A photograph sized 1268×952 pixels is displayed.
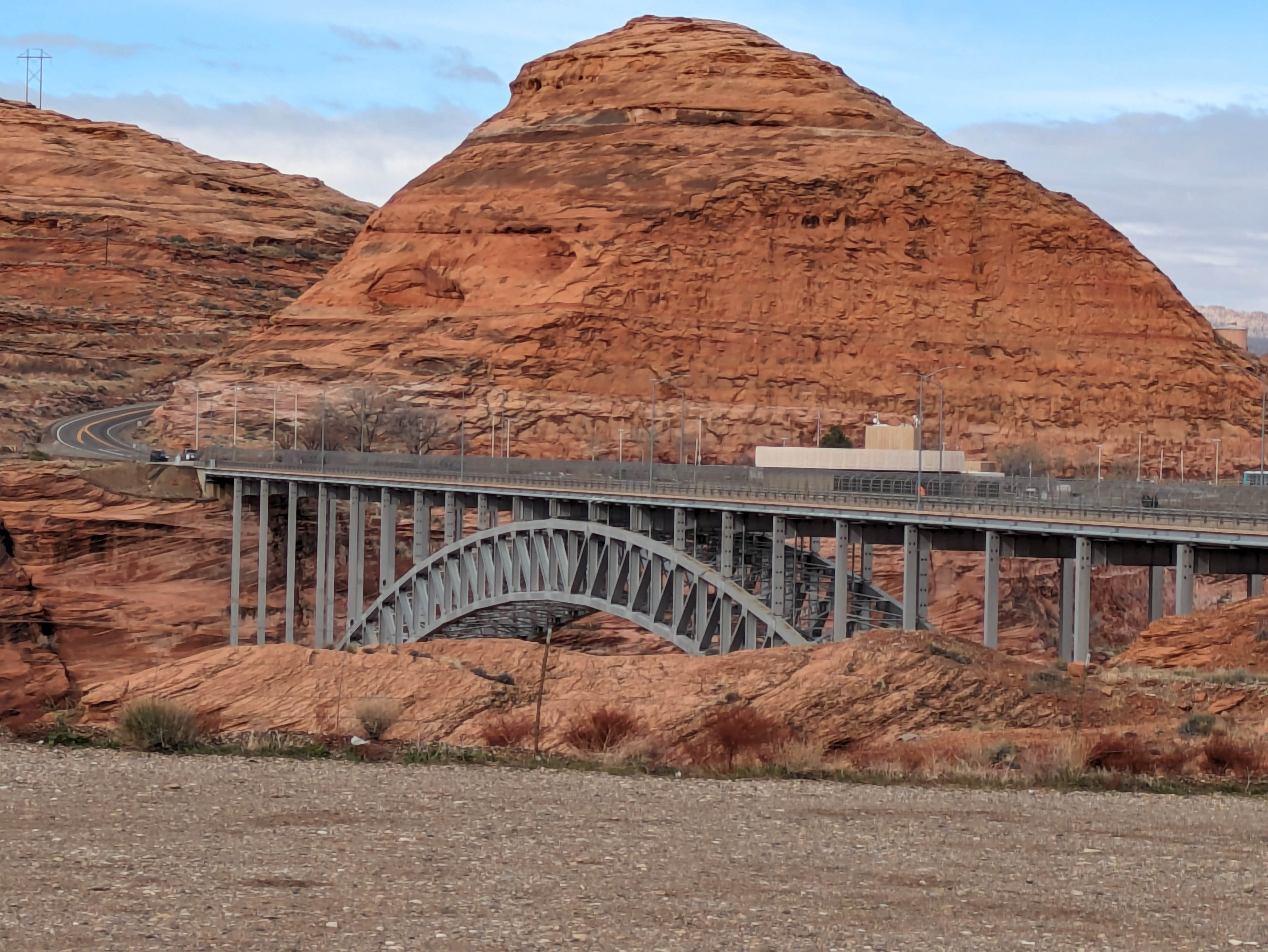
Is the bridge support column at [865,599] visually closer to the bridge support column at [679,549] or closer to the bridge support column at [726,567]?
the bridge support column at [726,567]

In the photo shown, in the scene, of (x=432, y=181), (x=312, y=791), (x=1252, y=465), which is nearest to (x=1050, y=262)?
(x=1252, y=465)

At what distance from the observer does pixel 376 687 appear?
3136 centimetres

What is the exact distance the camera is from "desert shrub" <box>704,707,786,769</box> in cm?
2111

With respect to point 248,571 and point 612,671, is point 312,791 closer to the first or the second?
point 612,671

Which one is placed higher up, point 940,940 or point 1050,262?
point 1050,262

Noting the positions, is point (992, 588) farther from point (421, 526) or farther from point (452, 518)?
point (421, 526)

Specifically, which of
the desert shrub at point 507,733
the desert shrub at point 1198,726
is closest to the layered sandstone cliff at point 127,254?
the desert shrub at point 507,733

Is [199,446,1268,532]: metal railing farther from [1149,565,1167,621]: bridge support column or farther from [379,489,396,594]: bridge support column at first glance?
[1149,565,1167,621]: bridge support column

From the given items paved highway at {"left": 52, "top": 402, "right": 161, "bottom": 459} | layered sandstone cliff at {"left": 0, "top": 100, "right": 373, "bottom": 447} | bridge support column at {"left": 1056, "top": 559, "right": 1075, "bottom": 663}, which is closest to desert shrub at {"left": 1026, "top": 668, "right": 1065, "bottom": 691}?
bridge support column at {"left": 1056, "top": 559, "right": 1075, "bottom": 663}

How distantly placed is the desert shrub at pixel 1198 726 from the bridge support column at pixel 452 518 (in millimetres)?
40210

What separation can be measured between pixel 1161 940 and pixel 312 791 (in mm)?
8406

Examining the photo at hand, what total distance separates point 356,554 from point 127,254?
73251 mm

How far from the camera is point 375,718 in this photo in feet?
74.5

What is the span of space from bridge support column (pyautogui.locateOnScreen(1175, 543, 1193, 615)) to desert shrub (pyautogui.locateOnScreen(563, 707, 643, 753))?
48.2ft
